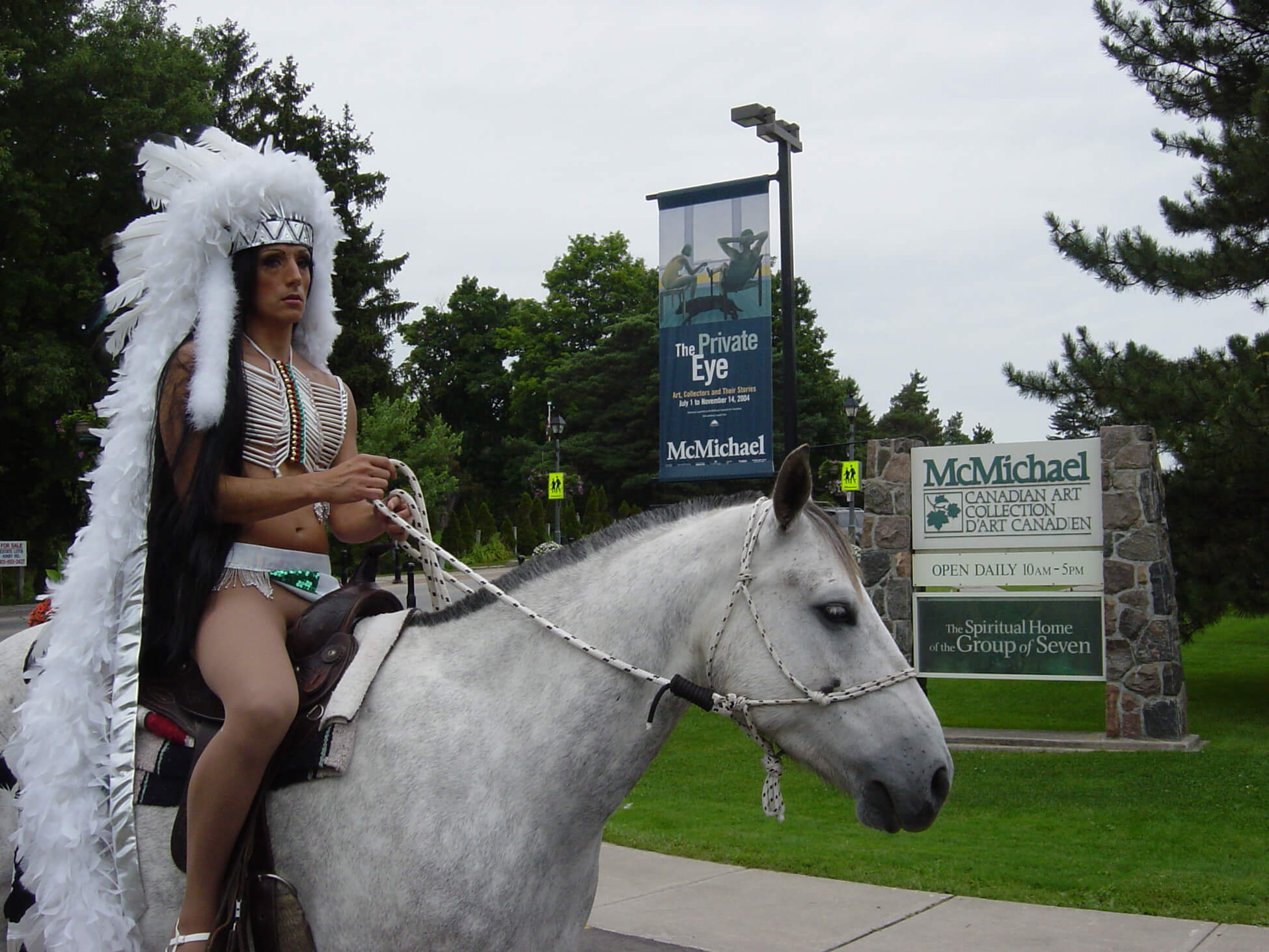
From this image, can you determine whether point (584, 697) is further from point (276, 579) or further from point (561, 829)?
point (276, 579)

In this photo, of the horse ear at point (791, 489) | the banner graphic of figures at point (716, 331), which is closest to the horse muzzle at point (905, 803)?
the horse ear at point (791, 489)

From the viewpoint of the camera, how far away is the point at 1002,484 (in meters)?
9.48

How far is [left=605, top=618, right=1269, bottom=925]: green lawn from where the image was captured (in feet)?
17.7

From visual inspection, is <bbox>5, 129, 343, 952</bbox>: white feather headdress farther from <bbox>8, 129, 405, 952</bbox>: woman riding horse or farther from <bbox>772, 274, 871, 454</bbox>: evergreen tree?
<bbox>772, 274, 871, 454</bbox>: evergreen tree

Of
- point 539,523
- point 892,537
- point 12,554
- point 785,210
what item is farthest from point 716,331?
point 539,523

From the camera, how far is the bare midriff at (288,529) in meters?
2.51

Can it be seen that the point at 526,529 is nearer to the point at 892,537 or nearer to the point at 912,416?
the point at 892,537

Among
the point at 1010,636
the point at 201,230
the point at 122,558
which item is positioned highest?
the point at 201,230

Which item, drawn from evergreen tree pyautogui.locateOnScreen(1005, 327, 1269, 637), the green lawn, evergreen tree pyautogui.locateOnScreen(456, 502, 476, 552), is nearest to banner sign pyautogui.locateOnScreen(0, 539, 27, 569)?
evergreen tree pyautogui.locateOnScreen(456, 502, 476, 552)

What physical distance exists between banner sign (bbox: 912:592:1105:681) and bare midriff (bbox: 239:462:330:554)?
7459 millimetres

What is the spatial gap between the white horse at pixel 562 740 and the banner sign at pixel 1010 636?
735 centimetres

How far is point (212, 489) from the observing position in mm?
2387

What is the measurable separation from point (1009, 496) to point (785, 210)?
3.42m

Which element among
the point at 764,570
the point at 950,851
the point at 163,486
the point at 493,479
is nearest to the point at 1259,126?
the point at 950,851
